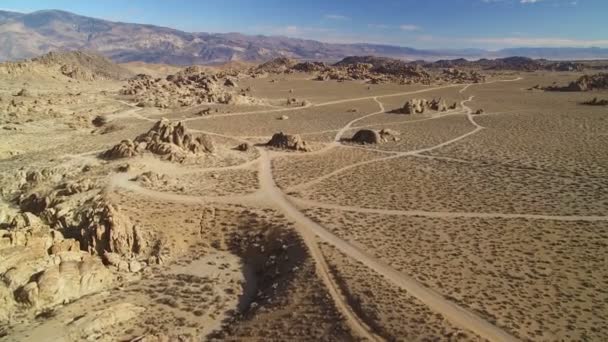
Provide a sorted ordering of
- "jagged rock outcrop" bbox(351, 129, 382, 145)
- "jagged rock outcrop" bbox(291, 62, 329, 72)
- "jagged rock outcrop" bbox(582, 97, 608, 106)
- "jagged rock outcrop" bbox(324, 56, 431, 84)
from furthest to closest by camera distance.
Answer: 1. "jagged rock outcrop" bbox(291, 62, 329, 72)
2. "jagged rock outcrop" bbox(324, 56, 431, 84)
3. "jagged rock outcrop" bbox(582, 97, 608, 106)
4. "jagged rock outcrop" bbox(351, 129, 382, 145)

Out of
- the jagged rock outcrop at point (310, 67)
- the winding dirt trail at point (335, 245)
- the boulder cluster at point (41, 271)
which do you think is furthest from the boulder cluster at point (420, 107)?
the jagged rock outcrop at point (310, 67)

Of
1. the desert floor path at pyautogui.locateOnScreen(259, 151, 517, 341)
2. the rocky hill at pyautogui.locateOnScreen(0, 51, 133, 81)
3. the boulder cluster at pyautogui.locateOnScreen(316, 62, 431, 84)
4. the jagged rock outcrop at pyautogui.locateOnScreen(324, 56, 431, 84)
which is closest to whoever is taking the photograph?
the desert floor path at pyautogui.locateOnScreen(259, 151, 517, 341)

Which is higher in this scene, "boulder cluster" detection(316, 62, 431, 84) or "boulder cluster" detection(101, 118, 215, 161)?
"boulder cluster" detection(316, 62, 431, 84)

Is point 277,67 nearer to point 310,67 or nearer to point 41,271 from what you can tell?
point 310,67

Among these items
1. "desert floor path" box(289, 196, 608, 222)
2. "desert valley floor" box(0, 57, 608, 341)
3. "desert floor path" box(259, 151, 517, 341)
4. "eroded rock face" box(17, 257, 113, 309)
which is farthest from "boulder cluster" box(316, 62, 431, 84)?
"eroded rock face" box(17, 257, 113, 309)

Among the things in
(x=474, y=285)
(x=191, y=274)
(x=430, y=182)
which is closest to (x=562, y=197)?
(x=430, y=182)

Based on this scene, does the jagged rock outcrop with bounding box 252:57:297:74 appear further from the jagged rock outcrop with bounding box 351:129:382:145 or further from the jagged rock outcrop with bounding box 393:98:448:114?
the jagged rock outcrop with bounding box 351:129:382:145
